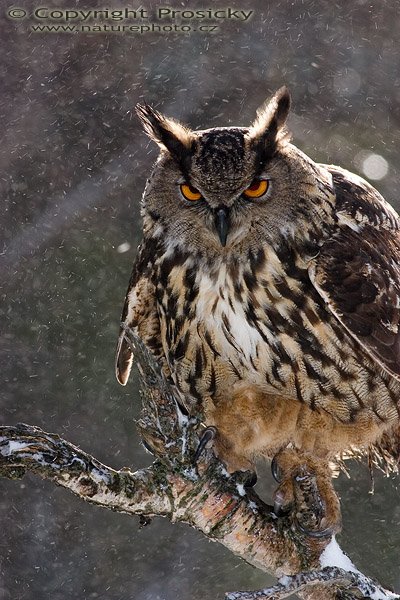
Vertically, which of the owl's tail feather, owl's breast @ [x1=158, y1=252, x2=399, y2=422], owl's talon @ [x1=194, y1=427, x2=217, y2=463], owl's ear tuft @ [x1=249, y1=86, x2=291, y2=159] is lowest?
the owl's tail feather

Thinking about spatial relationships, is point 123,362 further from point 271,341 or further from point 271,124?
point 271,124

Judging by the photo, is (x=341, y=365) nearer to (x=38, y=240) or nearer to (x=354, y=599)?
(x=354, y=599)

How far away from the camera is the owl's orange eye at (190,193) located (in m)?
3.55

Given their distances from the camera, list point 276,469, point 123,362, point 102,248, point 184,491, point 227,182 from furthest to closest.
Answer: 1. point 102,248
2. point 123,362
3. point 276,469
4. point 227,182
5. point 184,491

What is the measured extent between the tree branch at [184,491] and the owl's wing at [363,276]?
25.4 inches

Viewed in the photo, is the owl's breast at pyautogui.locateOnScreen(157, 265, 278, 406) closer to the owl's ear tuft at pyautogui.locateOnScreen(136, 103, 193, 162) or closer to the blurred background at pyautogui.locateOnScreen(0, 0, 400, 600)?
the owl's ear tuft at pyautogui.locateOnScreen(136, 103, 193, 162)

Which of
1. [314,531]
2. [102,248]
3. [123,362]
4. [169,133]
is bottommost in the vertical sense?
[102,248]

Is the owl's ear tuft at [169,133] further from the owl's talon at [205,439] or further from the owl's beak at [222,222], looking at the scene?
the owl's talon at [205,439]

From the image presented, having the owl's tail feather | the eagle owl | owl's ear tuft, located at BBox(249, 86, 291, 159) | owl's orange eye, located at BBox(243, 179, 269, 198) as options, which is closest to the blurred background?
the owl's tail feather

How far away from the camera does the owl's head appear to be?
345 cm

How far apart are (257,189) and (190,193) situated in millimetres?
230

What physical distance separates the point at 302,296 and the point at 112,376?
180 inches

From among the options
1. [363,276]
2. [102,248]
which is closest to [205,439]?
[363,276]

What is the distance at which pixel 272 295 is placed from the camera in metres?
3.55
